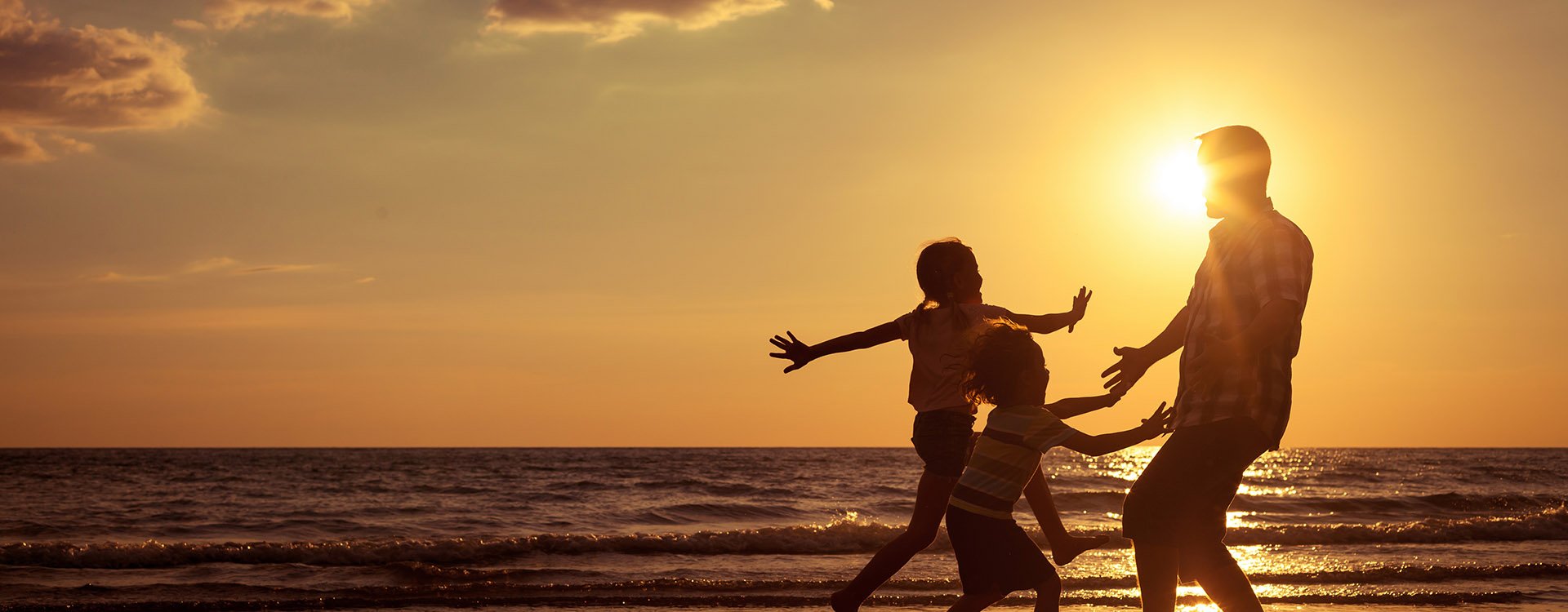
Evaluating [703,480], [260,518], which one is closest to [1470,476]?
[703,480]

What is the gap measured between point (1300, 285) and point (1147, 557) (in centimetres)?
110

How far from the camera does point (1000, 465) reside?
4.81 m

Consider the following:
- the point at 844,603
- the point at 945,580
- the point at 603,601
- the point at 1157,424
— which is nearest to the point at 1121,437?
the point at 1157,424

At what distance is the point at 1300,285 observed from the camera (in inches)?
161

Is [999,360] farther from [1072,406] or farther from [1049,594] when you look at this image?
[1049,594]

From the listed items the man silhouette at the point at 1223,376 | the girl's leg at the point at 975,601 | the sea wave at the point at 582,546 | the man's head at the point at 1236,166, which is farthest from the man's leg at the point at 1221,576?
the sea wave at the point at 582,546

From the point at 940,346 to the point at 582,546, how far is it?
10373 millimetres

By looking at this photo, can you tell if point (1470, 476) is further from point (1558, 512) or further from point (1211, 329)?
point (1211, 329)

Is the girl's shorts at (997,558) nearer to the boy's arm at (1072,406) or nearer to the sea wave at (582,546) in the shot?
the boy's arm at (1072,406)

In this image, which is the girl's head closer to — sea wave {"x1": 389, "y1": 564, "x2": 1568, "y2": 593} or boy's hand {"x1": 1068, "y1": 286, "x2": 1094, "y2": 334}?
boy's hand {"x1": 1068, "y1": 286, "x2": 1094, "y2": 334}

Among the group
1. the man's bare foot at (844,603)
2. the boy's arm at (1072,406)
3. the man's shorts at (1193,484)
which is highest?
the boy's arm at (1072,406)

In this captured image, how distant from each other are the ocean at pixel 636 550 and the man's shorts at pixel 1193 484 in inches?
181

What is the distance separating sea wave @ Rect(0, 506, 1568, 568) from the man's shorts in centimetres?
936

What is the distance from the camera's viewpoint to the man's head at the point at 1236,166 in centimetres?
437
